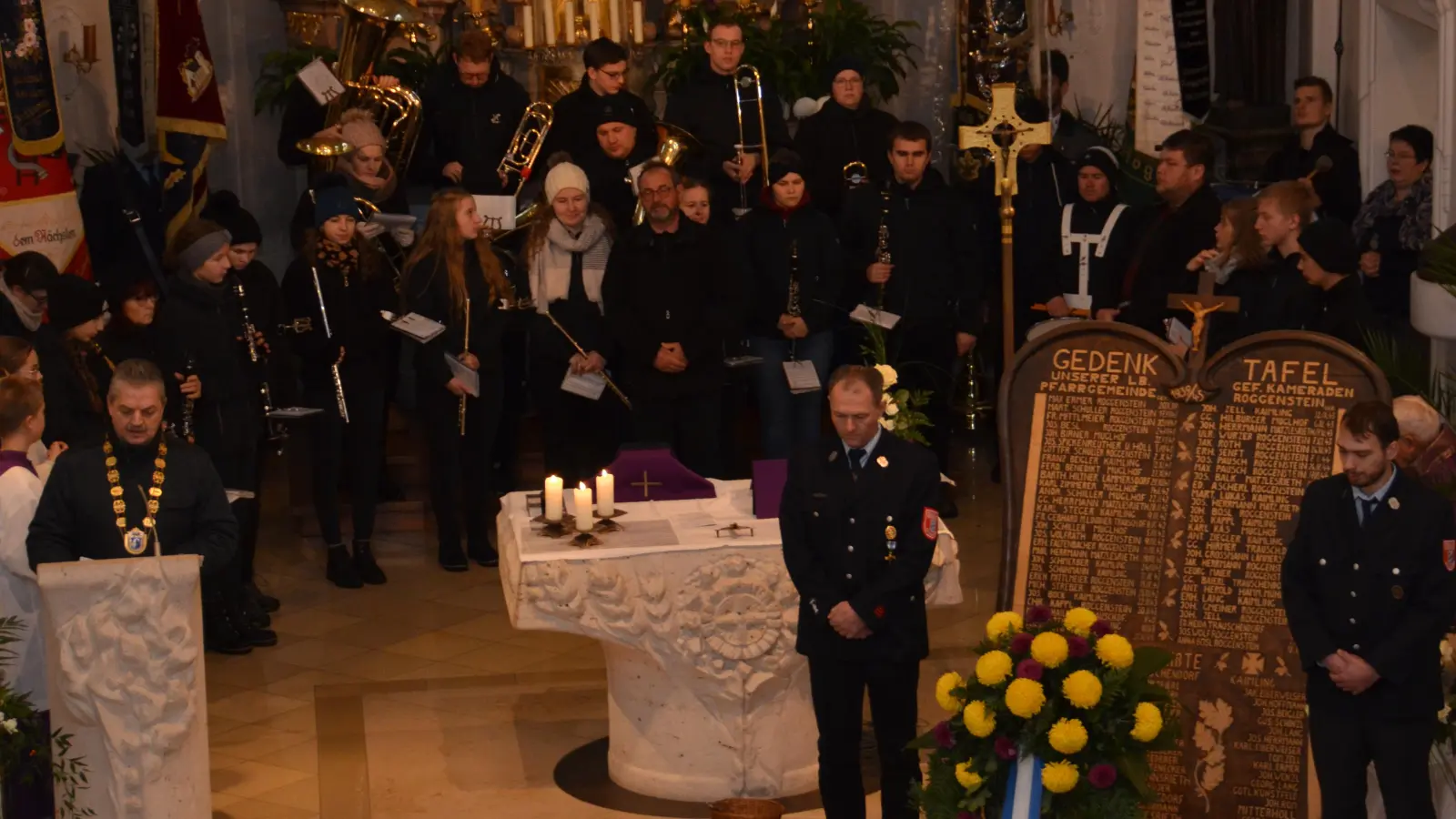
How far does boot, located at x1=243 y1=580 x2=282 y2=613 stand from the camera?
9.48m

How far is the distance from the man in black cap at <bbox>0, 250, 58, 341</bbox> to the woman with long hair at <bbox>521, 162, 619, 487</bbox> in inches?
95.6

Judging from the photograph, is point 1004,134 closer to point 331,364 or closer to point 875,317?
point 875,317

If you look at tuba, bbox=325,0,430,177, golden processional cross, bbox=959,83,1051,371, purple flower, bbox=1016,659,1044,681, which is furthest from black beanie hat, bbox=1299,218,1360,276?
tuba, bbox=325,0,430,177

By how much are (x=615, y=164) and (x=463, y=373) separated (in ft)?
5.01

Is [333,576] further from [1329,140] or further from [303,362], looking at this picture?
[1329,140]

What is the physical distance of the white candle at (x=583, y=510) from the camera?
23.4ft

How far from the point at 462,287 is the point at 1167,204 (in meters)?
Answer: 3.31

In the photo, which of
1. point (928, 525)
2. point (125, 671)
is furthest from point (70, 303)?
point (928, 525)

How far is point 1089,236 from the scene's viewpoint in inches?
408

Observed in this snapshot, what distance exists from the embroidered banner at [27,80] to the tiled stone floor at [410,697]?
2.35 meters

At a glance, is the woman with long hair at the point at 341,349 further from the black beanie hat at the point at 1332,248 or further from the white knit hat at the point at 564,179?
the black beanie hat at the point at 1332,248

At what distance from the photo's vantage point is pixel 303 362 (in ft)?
32.2

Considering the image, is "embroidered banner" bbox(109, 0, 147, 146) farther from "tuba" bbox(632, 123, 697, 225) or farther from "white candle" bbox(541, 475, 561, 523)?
"white candle" bbox(541, 475, 561, 523)

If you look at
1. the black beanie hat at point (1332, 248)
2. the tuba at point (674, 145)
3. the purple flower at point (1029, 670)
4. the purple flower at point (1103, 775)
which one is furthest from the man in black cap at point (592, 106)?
the purple flower at point (1103, 775)
